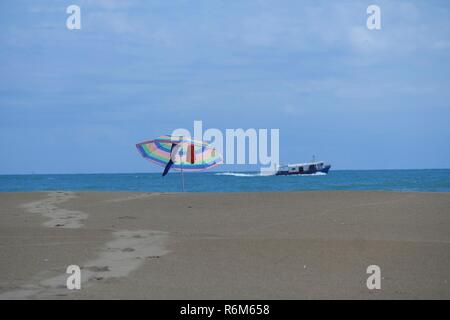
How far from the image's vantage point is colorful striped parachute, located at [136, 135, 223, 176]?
32094 millimetres

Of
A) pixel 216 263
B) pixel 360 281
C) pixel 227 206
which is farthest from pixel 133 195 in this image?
pixel 360 281

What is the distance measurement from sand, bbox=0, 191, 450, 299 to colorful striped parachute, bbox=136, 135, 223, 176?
Result: 41.5ft

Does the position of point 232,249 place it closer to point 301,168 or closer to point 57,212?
point 57,212

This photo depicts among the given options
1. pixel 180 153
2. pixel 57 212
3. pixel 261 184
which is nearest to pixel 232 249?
pixel 57 212

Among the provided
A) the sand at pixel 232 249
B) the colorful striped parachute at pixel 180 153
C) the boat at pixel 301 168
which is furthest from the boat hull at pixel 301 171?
the sand at pixel 232 249

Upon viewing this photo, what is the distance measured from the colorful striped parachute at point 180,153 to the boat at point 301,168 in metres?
73.7

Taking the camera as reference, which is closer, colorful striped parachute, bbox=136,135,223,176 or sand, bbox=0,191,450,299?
sand, bbox=0,191,450,299

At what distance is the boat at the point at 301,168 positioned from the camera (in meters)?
107

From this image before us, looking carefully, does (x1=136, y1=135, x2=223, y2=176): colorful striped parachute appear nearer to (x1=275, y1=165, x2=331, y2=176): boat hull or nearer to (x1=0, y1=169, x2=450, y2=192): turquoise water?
(x1=0, y1=169, x2=450, y2=192): turquoise water

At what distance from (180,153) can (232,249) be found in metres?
21.2

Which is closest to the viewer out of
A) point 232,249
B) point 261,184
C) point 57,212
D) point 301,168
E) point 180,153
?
point 232,249

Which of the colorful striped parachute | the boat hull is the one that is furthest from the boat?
the colorful striped parachute

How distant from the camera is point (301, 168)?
108m

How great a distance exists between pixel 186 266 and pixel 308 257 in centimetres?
213
